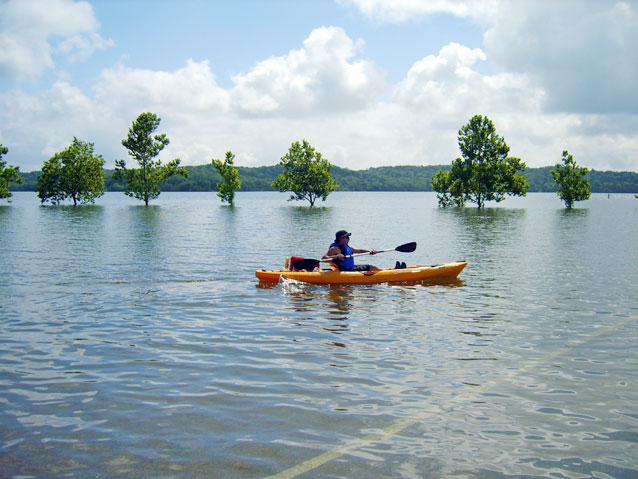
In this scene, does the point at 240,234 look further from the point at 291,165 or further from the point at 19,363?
the point at 291,165

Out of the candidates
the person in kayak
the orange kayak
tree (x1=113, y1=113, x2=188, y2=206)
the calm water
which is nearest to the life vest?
the person in kayak

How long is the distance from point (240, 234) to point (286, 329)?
2803 centimetres

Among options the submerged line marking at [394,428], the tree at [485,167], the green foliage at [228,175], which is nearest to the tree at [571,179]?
the tree at [485,167]

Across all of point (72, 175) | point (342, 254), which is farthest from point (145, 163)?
point (342, 254)

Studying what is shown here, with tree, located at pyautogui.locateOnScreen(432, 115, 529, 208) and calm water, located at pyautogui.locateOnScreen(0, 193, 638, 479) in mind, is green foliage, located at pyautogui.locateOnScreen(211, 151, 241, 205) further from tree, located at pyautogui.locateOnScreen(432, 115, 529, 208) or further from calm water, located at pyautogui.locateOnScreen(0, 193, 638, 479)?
calm water, located at pyautogui.locateOnScreen(0, 193, 638, 479)

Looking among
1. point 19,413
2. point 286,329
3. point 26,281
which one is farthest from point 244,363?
point 26,281

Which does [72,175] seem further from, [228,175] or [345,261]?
[345,261]

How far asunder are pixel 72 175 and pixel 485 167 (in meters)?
67.3

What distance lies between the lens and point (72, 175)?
290 ft

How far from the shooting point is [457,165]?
289 ft

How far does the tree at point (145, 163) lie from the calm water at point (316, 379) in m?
71.8

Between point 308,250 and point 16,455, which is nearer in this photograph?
point 16,455

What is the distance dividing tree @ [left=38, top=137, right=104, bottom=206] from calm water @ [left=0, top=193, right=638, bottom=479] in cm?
7759

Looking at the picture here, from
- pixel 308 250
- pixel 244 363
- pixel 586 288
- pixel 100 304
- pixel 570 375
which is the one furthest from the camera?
pixel 308 250
